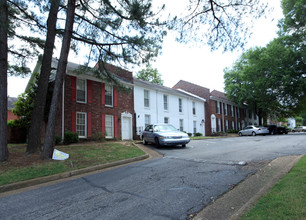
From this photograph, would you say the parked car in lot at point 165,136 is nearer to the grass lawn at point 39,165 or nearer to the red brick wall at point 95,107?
the red brick wall at point 95,107

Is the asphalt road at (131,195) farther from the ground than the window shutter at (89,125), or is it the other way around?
the window shutter at (89,125)

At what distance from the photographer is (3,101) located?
24.1ft

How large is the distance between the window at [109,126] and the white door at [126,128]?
1197 millimetres

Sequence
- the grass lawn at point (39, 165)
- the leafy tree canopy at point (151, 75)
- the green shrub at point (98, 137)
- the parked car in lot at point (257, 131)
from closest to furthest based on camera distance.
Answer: the grass lawn at point (39, 165) < the green shrub at point (98, 137) < the parked car in lot at point (257, 131) < the leafy tree canopy at point (151, 75)

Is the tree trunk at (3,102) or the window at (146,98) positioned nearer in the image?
the tree trunk at (3,102)

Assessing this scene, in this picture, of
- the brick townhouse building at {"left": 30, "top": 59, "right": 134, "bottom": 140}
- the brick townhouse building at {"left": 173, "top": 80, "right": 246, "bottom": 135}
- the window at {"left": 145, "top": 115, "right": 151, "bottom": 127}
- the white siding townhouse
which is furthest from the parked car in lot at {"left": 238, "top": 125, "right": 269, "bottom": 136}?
the brick townhouse building at {"left": 30, "top": 59, "right": 134, "bottom": 140}

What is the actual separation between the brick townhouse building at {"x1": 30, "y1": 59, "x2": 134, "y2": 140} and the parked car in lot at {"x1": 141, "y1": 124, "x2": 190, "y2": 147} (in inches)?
114

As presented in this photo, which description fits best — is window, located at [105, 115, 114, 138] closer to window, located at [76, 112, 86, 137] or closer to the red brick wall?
the red brick wall

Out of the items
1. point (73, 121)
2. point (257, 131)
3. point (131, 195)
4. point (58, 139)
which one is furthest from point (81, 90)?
point (257, 131)

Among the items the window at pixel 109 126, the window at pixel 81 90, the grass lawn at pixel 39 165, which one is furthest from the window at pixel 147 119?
the grass lawn at pixel 39 165

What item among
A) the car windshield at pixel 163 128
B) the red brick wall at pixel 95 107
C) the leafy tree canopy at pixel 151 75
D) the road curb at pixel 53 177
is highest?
the leafy tree canopy at pixel 151 75

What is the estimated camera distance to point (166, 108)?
2259 centimetres

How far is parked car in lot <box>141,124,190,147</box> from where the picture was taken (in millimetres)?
11570

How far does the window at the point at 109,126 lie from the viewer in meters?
16.3
